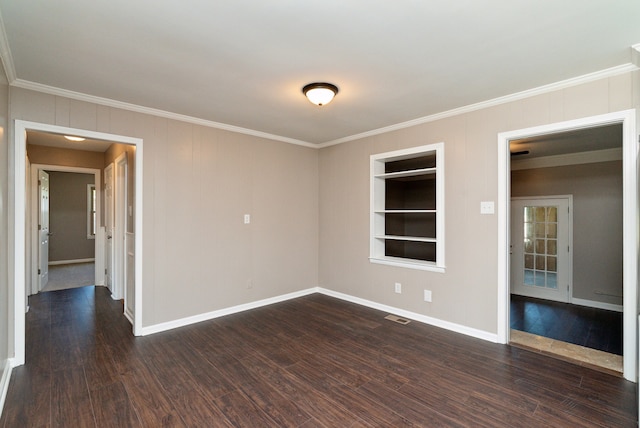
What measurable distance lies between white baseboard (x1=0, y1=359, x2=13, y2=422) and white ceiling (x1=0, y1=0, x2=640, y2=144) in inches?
93.2

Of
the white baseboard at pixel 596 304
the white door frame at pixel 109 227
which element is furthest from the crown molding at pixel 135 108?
the white baseboard at pixel 596 304

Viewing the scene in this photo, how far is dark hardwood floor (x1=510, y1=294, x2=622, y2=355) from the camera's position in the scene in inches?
134

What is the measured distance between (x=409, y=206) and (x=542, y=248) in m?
2.82

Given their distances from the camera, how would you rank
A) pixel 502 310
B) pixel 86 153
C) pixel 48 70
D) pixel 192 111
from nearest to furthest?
pixel 48 70
pixel 502 310
pixel 192 111
pixel 86 153

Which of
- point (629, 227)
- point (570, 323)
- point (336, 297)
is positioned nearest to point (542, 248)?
point (570, 323)

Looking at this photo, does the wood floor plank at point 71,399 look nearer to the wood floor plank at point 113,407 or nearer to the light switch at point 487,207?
the wood floor plank at point 113,407

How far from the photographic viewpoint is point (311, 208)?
205 inches

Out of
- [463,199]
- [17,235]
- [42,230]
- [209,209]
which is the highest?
[463,199]

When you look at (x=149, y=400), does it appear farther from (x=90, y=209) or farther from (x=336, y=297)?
(x=90, y=209)

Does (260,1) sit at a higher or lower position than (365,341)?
higher

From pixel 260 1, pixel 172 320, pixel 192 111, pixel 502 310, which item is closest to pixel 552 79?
pixel 502 310

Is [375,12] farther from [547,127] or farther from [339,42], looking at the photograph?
[547,127]

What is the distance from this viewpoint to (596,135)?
4.02m

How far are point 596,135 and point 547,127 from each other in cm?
184
